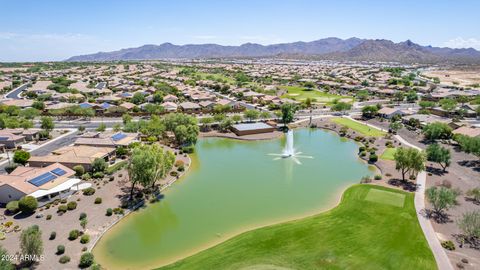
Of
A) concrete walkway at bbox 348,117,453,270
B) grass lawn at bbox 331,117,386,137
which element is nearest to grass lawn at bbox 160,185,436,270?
concrete walkway at bbox 348,117,453,270

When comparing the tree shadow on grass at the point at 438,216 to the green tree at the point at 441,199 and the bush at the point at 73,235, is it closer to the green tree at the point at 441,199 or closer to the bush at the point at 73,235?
the green tree at the point at 441,199

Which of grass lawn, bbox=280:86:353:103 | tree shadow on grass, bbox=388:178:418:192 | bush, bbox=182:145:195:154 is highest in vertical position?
grass lawn, bbox=280:86:353:103

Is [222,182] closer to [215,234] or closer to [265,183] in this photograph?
[265,183]

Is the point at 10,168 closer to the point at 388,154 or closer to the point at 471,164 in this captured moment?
the point at 388,154

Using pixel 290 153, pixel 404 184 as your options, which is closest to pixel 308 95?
pixel 290 153

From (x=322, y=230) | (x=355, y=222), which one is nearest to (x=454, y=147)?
(x=355, y=222)

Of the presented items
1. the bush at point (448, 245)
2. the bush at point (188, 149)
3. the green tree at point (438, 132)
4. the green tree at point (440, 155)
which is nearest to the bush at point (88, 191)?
the bush at point (188, 149)

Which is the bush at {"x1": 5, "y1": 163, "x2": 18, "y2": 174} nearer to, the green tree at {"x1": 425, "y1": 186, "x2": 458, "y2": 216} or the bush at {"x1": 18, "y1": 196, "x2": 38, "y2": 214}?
the bush at {"x1": 18, "y1": 196, "x2": 38, "y2": 214}
